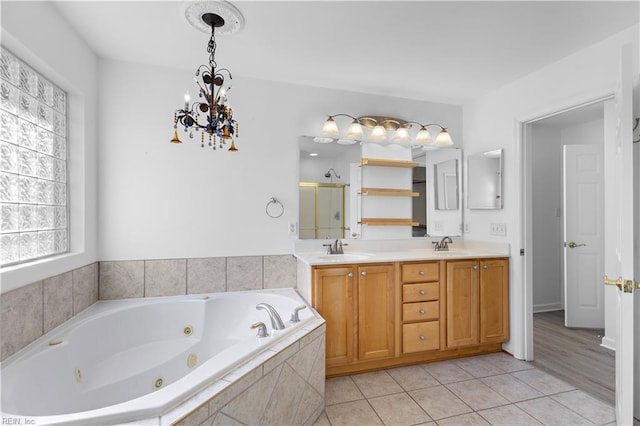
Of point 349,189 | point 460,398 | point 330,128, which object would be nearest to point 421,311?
point 460,398

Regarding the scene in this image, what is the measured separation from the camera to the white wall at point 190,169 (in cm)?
239

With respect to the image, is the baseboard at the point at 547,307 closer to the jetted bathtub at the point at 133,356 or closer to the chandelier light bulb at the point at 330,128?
the jetted bathtub at the point at 133,356

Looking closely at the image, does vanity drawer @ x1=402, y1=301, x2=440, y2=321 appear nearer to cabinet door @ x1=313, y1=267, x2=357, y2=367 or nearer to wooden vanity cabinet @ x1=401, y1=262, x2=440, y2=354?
wooden vanity cabinet @ x1=401, y1=262, x2=440, y2=354

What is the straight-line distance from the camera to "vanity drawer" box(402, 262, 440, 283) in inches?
98.7

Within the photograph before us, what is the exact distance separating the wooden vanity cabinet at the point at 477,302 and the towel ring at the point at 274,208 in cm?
150

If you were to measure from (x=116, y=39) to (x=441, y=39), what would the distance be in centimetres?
219

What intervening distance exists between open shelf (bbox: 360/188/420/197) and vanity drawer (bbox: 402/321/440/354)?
1200mm

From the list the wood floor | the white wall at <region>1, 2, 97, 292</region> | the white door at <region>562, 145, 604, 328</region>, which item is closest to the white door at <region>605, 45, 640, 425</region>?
the wood floor

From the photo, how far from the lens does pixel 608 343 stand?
2.84 meters

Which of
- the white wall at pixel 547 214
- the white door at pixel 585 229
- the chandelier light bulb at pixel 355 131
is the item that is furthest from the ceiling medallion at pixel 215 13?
the white wall at pixel 547 214


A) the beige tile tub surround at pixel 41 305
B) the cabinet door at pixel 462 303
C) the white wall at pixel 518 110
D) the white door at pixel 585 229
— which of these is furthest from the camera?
the white door at pixel 585 229

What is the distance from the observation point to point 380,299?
96.3 inches

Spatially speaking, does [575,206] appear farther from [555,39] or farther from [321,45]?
[321,45]

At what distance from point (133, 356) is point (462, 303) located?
252 cm
